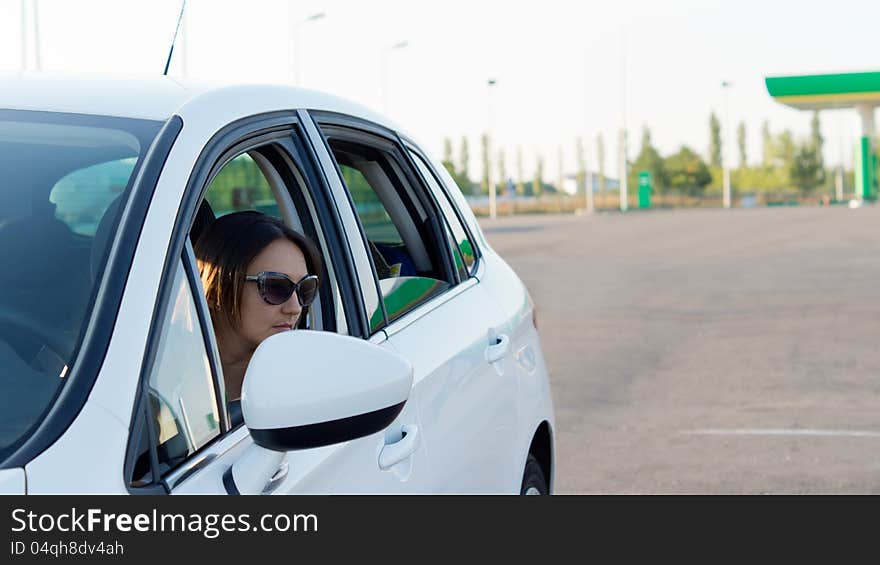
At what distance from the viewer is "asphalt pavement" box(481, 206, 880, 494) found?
699cm

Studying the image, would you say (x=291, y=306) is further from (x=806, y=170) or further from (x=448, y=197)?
(x=806, y=170)

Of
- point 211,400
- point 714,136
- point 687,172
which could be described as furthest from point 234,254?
point 714,136

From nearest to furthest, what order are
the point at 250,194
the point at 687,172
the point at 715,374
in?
the point at 250,194 < the point at 715,374 < the point at 687,172

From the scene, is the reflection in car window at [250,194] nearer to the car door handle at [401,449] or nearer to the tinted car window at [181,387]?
the tinted car window at [181,387]

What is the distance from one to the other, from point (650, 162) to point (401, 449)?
112 m

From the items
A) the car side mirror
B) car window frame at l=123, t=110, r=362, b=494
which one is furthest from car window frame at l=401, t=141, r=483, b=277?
the car side mirror

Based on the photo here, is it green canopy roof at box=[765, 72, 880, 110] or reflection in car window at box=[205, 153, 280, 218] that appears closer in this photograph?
reflection in car window at box=[205, 153, 280, 218]

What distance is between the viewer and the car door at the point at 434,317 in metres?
3.13

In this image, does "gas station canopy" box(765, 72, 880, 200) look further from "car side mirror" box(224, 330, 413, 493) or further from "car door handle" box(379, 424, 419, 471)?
"car side mirror" box(224, 330, 413, 493)

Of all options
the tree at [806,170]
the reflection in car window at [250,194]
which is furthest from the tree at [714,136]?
the reflection in car window at [250,194]

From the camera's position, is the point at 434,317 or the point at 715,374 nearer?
the point at 434,317

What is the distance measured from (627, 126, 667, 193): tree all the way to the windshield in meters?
110

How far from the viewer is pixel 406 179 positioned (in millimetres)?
4078
